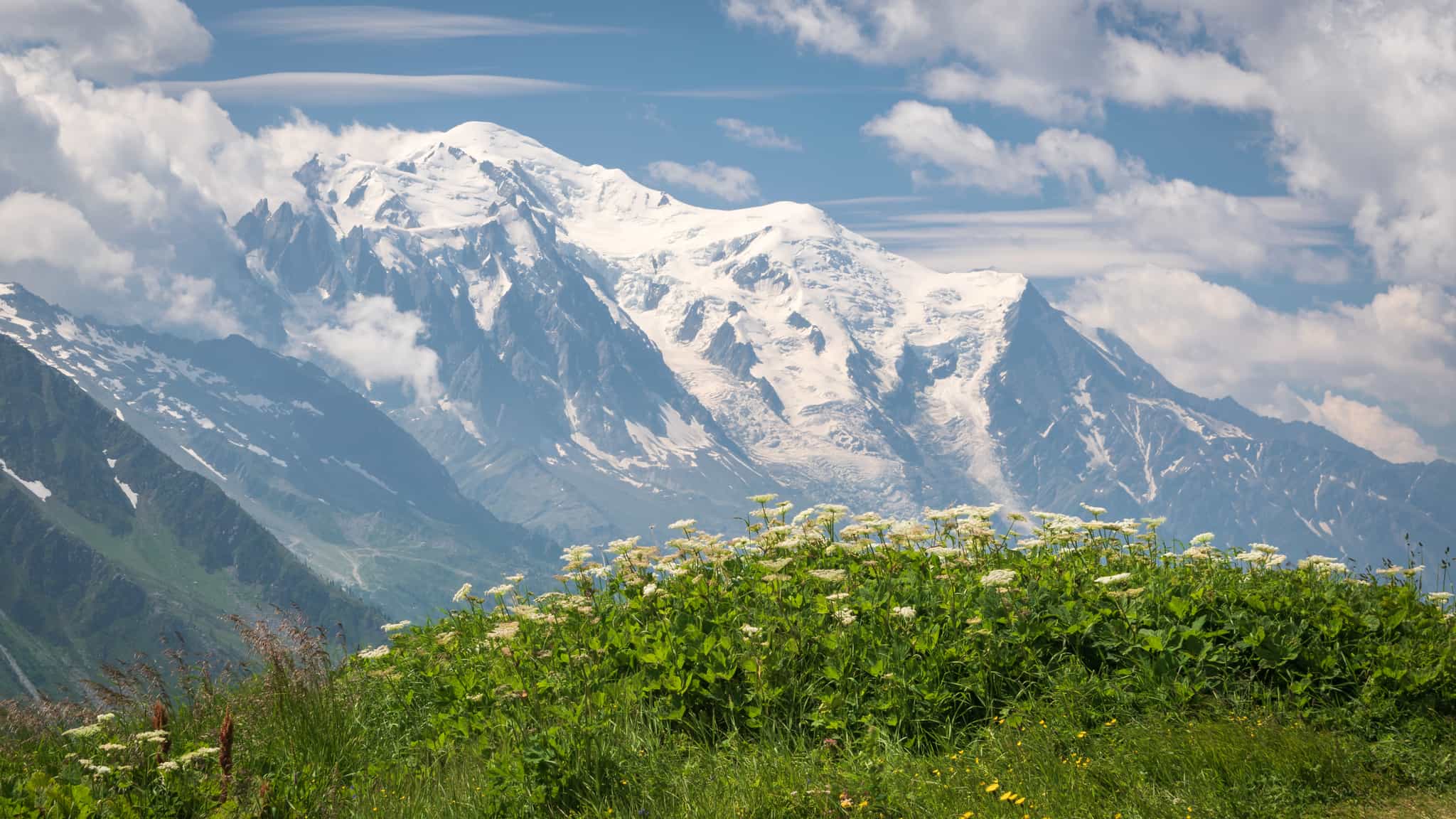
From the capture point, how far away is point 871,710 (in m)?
9.82

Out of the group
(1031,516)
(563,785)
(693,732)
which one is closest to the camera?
(563,785)

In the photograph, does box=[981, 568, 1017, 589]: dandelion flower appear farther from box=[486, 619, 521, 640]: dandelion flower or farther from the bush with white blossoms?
box=[486, 619, 521, 640]: dandelion flower

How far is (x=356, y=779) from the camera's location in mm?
10016

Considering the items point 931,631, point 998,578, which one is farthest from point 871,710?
point 998,578

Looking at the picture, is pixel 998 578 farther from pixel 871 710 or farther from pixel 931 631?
pixel 871 710

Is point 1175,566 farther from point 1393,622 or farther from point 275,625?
point 275,625

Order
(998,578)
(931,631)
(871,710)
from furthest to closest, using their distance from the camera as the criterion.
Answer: (931,631)
(998,578)
(871,710)

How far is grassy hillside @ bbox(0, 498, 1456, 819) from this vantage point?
850 centimetres

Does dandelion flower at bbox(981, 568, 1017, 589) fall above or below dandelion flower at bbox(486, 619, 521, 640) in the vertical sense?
above

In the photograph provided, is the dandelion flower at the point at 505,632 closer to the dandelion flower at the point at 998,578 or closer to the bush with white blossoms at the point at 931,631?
the bush with white blossoms at the point at 931,631

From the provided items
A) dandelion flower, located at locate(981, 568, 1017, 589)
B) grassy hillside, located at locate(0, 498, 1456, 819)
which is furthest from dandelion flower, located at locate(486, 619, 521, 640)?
dandelion flower, located at locate(981, 568, 1017, 589)

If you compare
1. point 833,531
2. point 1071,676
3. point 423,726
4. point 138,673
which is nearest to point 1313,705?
point 1071,676

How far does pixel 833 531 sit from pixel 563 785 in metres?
5.63

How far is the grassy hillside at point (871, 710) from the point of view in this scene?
8.50 meters
